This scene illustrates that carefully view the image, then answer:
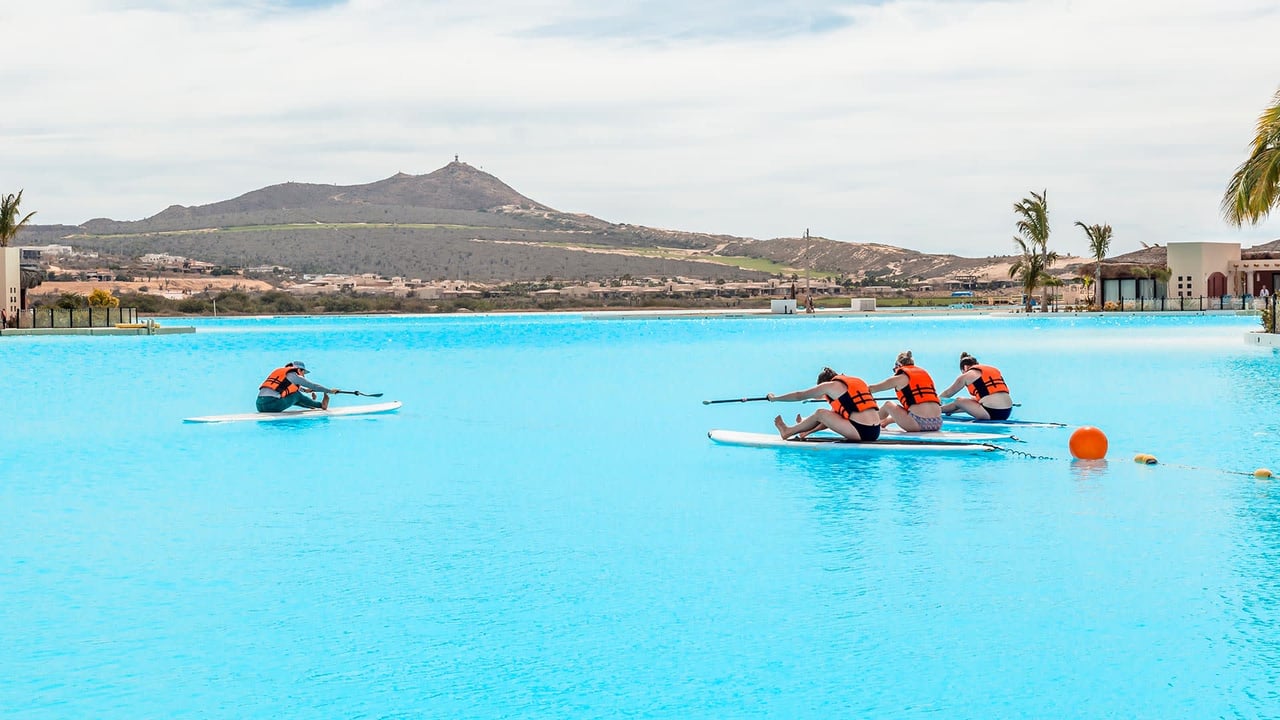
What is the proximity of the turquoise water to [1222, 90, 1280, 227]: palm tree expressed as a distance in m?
12.4

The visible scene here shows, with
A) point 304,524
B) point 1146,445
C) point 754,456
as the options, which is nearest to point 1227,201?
point 1146,445

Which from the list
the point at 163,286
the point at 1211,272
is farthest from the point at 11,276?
the point at 163,286

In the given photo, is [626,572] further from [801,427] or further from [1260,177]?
[1260,177]

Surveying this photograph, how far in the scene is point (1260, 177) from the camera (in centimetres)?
3173

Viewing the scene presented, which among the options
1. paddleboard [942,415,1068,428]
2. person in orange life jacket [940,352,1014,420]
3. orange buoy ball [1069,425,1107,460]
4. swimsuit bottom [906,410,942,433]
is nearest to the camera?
orange buoy ball [1069,425,1107,460]

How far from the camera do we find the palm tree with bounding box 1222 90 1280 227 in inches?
1240

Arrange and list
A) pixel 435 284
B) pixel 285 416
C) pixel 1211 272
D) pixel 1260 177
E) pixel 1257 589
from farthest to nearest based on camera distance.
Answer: pixel 435 284, pixel 1211 272, pixel 1260 177, pixel 285 416, pixel 1257 589

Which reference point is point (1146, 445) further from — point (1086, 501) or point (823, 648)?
point (823, 648)

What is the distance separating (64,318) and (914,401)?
5029 centimetres

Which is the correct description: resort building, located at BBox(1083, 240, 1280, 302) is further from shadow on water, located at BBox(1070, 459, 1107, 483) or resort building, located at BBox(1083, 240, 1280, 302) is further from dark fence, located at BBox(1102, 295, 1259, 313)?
shadow on water, located at BBox(1070, 459, 1107, 483)

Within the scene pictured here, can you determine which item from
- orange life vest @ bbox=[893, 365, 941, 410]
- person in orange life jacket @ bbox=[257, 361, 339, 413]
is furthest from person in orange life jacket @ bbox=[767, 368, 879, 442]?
person in orange life jacket @ bbox=[257, 361, 339, 413]

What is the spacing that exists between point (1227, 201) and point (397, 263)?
153m

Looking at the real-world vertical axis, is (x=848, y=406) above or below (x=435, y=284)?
below

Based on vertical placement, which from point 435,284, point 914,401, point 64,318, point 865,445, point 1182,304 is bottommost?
point 865,445
